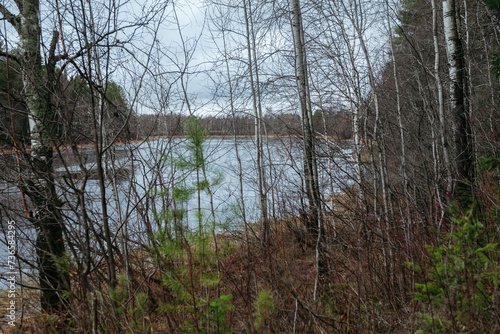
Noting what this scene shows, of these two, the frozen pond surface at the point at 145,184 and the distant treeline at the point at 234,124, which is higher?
the distant treeline at the point at 234,124

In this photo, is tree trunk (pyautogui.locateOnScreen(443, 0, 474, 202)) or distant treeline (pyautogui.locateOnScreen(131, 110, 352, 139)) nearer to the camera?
tree trunk (pyautogui.locateOnScreen(443, 0, 474, 202))

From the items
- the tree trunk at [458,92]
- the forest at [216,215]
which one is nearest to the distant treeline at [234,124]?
the forest at [216,215]

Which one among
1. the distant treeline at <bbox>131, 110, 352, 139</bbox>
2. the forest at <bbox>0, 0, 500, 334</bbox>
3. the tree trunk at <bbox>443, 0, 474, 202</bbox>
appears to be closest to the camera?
the forest at <bbox>0, 0, 500, 334</bbox>

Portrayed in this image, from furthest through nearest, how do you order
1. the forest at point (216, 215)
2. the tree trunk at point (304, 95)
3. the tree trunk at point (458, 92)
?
the tree trunk at point (304, 95) < the tree trunk at point (458, 92) < the forest at point (216, 215)

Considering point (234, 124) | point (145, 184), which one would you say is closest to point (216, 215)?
point (145, 184)

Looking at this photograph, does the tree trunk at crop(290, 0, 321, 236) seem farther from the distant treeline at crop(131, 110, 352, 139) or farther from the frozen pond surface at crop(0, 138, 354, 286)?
the distant treeline at crop(131, 110, 352, 139)

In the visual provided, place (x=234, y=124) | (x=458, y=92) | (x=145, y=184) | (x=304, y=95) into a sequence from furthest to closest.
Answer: (x=234, y=124)
(x=304, y=95)
(x=458, y=92)
(x=145, y=184)

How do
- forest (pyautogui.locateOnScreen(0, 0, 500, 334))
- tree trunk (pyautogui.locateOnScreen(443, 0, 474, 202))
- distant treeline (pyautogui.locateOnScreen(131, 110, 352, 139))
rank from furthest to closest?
distant treeline (pyautogui.locateOnScreen(131, 110, 352, 139)), tree trunk (pyautogui.locateOnScreen(443, 0, 474, 202)), forest (pyautogui.locateOnScreen(0, 0, 500, 334))

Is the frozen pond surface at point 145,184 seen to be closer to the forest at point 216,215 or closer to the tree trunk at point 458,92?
the forest at point 216,215

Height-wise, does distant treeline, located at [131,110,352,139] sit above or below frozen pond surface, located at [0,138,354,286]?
above

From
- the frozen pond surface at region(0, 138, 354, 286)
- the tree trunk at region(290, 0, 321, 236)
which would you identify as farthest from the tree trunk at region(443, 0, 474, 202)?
the tree trunk at region(290, 0, 321, 236)

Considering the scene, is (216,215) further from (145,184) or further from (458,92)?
(458,92)

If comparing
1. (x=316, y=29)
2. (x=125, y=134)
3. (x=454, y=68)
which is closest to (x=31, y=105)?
(x=125, y=134)

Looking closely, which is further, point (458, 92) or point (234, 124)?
point (234, 124)
